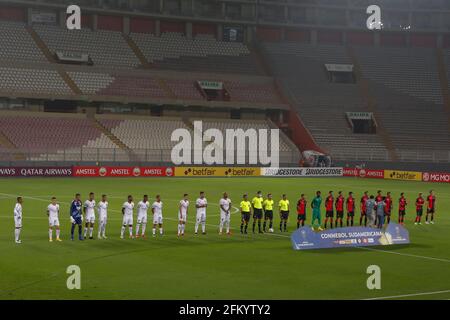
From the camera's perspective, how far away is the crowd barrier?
68.8 meters

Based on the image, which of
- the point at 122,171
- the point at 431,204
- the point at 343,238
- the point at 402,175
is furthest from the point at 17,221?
the point at 402,175

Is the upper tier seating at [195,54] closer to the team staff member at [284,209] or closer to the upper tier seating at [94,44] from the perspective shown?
the upper tier seating at [94,44]

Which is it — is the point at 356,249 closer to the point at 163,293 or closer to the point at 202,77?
the point at 163,293

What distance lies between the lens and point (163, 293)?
67.9 ft

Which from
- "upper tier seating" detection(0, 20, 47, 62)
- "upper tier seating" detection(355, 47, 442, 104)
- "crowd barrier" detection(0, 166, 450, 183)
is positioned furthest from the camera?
"upper tier seating" detection(355, 47, 442, 104)

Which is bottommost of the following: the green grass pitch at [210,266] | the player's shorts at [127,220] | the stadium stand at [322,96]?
the green grass pitch at [210,266]

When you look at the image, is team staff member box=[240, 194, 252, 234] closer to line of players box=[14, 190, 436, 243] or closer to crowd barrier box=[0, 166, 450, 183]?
line of players box=[14, 190, 436, 243]

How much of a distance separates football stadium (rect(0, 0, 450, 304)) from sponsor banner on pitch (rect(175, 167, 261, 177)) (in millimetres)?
150

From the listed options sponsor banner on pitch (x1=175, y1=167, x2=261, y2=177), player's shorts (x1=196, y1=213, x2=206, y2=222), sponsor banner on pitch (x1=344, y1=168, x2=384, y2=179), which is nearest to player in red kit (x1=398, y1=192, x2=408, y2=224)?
player's shorts (x1=196, y1=213, x2=206, y2=222)

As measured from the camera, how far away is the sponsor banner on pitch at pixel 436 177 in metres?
73.5

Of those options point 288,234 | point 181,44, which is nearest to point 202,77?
point 181,44

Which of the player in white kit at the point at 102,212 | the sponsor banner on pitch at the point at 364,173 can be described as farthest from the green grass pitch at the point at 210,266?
the sponsor banner on pitch at the point at 364,173

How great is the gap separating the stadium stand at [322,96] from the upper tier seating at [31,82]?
2780cm
